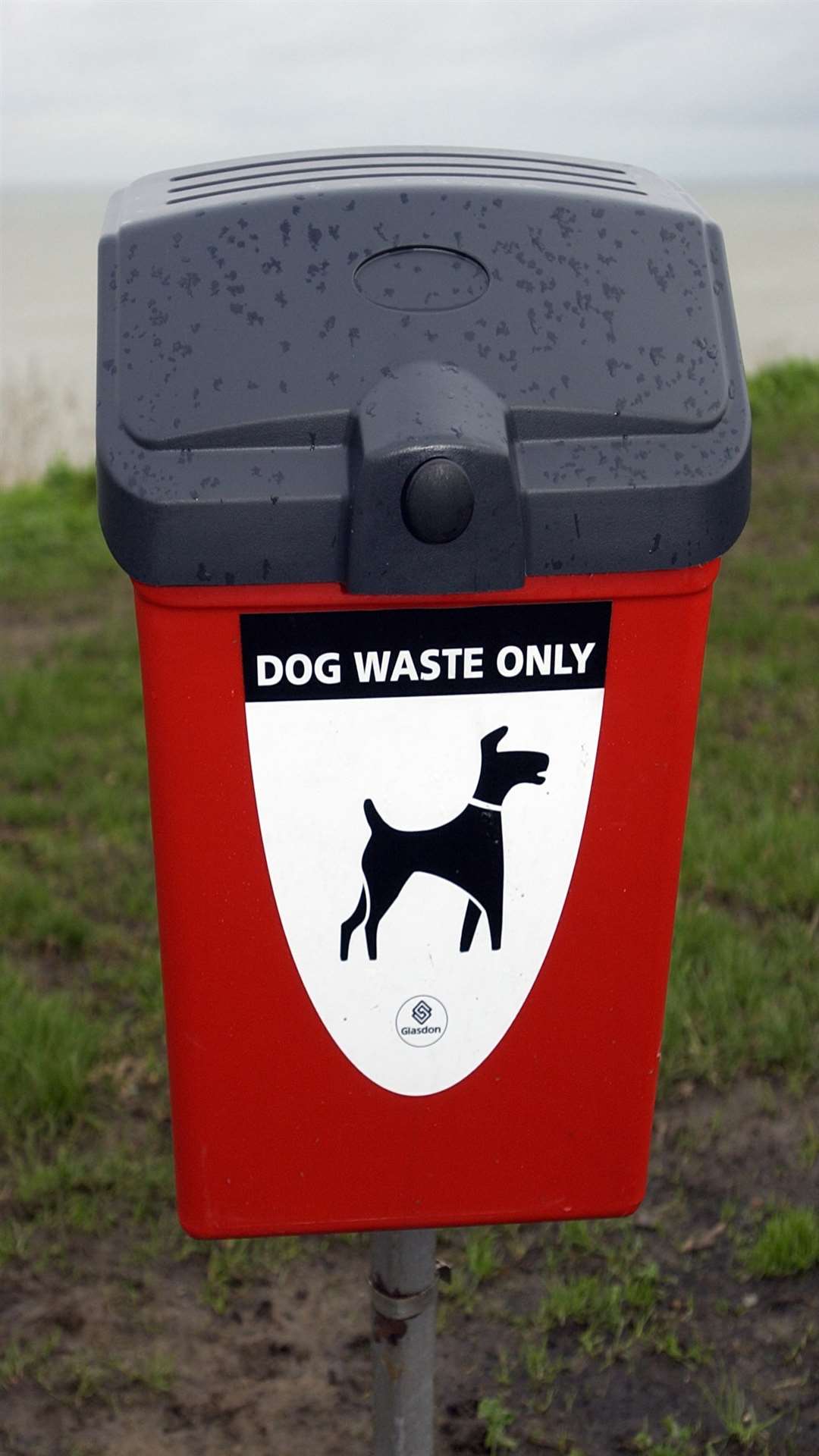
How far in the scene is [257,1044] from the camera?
5.00 feet

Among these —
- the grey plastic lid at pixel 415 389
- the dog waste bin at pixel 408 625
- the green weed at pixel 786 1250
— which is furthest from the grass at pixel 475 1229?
the grey plastic lid at pixel 415 389

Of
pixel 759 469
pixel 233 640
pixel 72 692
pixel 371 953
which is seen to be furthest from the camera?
pixel 759 469

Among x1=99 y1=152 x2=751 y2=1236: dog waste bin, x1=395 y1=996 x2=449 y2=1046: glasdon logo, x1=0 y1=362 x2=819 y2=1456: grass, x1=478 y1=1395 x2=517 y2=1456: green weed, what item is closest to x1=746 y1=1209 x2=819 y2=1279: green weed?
x1=0 y1=362 x2=819 y2=1456: grass

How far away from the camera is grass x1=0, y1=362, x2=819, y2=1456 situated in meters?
2.22

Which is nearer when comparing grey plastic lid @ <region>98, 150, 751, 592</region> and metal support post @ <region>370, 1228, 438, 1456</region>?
grey plastic lid @ <region>98, 150, 751, 592</region>

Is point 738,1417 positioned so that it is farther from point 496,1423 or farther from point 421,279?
point 421,279

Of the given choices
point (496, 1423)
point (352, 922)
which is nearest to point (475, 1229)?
point (496, 1423)

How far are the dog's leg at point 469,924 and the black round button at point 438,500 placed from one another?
38cm

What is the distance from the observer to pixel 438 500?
1.30 metres

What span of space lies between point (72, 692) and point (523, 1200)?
3.12m

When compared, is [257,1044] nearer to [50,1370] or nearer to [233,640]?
[233,640]

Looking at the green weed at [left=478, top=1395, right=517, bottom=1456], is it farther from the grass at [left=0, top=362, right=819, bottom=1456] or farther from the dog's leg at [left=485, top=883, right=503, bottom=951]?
the dog's leg at [left=485, top=883, right=503, bottom=951]

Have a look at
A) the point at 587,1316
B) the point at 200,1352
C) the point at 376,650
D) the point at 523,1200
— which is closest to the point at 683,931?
the point at 587,1316

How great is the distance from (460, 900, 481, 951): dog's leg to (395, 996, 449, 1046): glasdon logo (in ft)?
0.21
